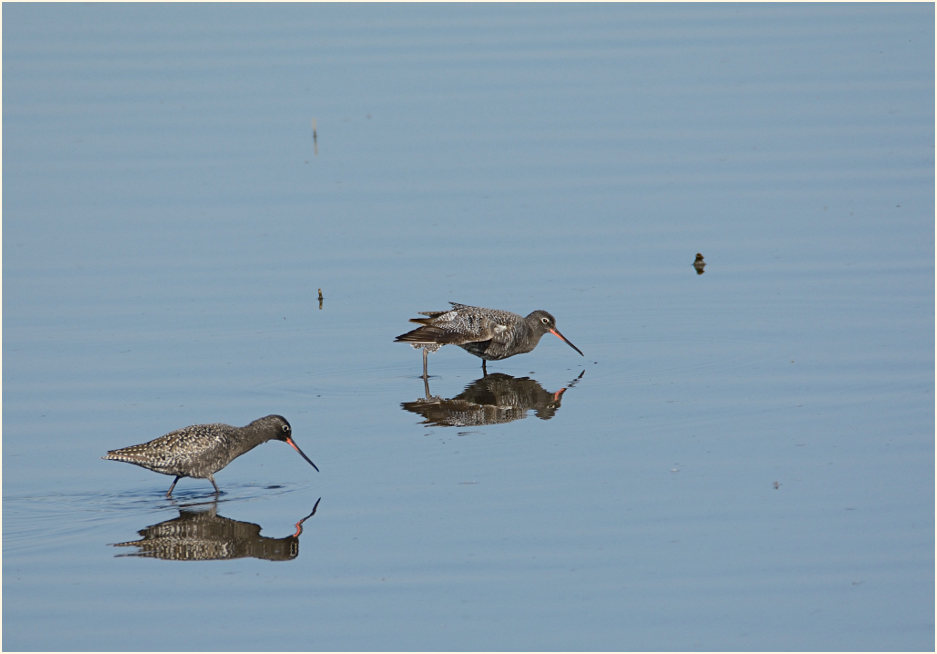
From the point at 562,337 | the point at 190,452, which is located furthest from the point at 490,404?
the point at 190,452

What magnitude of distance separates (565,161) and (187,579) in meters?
12.7

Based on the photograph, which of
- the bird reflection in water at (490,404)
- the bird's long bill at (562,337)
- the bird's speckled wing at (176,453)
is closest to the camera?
the bird's speckled wing at (176,453)

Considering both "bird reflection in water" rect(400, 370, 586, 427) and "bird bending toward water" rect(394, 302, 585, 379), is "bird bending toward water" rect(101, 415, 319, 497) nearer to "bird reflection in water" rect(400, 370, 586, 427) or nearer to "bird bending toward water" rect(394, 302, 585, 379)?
"bird reflection in water" rect(400, 370, 586, 427)

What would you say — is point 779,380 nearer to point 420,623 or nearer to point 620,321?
point 620,321

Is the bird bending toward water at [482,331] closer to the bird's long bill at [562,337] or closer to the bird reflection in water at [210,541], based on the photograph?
the bird's long bill at [562,337]

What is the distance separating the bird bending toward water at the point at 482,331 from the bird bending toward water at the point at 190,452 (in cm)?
363

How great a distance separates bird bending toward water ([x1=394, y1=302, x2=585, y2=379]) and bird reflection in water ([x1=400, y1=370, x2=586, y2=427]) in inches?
17.0

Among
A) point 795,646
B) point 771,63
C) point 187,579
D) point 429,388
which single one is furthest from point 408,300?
point 771,63

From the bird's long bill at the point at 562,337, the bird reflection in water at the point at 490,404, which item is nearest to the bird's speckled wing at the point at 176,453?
the bird reflection in water at the point at 490,404

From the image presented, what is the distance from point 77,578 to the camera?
32.2 feet

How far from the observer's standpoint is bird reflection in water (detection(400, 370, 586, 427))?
529 inches

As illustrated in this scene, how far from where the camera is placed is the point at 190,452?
37.4 feet

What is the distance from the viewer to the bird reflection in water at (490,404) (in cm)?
1344

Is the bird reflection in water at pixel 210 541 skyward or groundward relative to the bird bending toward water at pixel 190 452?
groundward
